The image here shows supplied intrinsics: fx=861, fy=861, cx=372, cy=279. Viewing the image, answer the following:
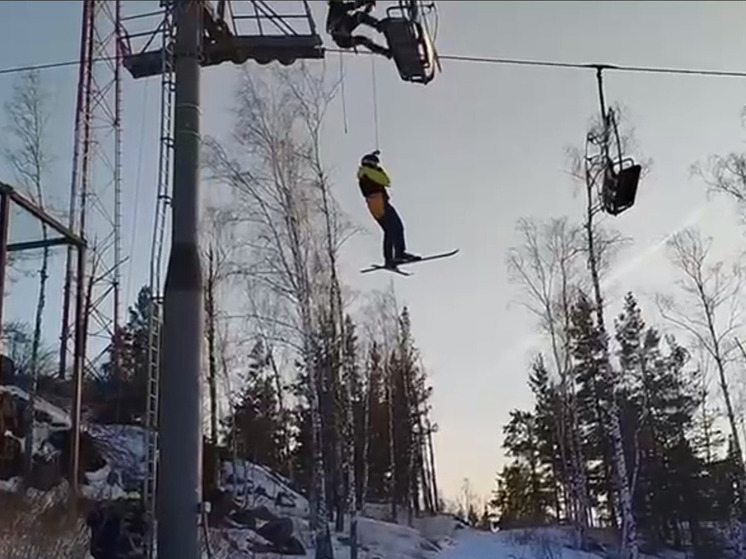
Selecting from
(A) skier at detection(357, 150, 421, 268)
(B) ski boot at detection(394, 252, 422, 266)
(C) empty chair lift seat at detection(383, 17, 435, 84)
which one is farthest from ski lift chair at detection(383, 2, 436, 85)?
(B) ski boot at detection(394, 252, 422, 266)

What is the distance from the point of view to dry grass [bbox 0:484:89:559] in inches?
396

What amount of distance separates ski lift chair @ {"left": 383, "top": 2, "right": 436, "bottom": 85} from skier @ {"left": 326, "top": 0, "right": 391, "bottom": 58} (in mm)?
159

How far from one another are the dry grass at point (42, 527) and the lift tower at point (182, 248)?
7.42 feet

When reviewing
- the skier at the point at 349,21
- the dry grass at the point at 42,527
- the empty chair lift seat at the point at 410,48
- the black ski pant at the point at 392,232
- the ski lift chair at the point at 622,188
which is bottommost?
the dry grass at the point at 42,527

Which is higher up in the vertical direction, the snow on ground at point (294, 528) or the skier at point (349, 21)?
the skier at point (349, 21)

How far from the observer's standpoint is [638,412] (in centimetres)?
2495

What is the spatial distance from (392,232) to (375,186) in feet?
1.52

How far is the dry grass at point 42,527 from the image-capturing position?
10062 mm

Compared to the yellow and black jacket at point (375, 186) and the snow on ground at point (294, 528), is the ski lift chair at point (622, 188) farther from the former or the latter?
the snow on ground at point (294, 528)

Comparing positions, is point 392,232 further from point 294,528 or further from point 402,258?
point 294,528

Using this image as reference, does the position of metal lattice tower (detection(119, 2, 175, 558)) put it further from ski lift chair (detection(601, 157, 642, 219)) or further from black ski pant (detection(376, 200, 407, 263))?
ski lift chair (detection(601, 157, 642, 219))

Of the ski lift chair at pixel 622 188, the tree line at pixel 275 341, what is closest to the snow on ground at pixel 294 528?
the tree line at pixel 275 341

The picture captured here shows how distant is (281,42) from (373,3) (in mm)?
1248

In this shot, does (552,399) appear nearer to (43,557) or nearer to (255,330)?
(255,330)
